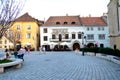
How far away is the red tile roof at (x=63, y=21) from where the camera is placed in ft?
302

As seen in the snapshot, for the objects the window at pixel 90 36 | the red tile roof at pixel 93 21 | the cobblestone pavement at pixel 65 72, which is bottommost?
the cobblestone pavement at pixel 65 72

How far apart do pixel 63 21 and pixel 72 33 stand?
16.6 feet

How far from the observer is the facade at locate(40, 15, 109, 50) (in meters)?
90.5

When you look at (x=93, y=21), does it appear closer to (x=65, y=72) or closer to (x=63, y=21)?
(x=63, y=21)

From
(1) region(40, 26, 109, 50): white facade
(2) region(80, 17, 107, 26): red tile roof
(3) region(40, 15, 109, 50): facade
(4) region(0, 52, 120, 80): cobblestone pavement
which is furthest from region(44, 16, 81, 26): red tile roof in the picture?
(4) region(0, 52, 120, 80): cobblestone pavement

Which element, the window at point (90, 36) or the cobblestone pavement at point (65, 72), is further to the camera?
the window at point (90, 36)

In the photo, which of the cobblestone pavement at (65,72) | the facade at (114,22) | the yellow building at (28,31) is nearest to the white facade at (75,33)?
the yellow building at (28,31)

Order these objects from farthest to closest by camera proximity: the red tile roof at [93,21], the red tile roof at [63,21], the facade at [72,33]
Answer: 1. the red tile roof at [63,21]
2. the red tile roof at [93,21]
3. the facade at [72,33]

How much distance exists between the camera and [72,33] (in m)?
91.9

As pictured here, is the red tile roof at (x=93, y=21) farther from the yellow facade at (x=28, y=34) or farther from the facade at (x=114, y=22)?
the facade at (x=114, y=22)

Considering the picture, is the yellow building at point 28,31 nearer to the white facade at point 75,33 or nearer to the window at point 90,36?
the white facade at point 75,33

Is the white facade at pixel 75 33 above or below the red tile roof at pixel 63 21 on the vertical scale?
below

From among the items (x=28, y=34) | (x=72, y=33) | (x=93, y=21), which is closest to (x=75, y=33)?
(x=72, y=33)

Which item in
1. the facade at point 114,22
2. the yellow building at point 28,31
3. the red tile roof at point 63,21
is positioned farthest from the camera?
the yellow building at point 28,31
